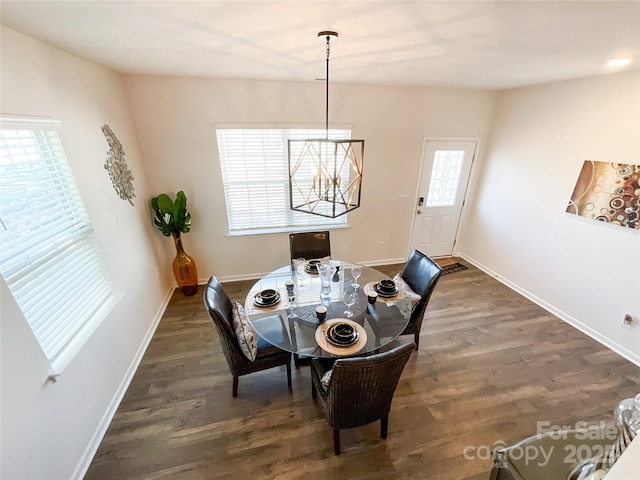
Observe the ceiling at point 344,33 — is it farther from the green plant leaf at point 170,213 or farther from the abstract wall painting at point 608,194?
the green plant leaf at point 170,213

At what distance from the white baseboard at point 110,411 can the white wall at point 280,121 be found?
3.55ft

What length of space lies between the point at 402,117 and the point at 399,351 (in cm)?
328

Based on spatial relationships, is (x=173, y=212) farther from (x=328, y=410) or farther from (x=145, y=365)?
(x=328, y=410)

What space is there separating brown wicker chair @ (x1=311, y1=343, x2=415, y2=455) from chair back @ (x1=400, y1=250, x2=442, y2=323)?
87cm

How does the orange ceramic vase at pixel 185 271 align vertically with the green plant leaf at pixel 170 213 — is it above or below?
below

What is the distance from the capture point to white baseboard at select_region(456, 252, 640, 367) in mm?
2647

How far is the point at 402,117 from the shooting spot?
3654 millimetres

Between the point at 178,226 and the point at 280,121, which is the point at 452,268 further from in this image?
the point at 178,226

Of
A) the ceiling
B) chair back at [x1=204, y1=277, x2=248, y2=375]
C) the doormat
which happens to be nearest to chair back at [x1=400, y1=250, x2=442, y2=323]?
chair back at [x1=204, y1=277, x2=248, y2=375]

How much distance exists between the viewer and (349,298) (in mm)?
2250

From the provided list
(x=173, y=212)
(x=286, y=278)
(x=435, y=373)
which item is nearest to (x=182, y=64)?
(x=173, y=212)

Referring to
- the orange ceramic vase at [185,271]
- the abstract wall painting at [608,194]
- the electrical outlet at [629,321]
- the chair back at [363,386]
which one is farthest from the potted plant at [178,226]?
the electrical outlet at [629,321]

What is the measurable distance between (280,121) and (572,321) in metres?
4.27

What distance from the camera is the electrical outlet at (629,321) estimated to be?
260 cm
